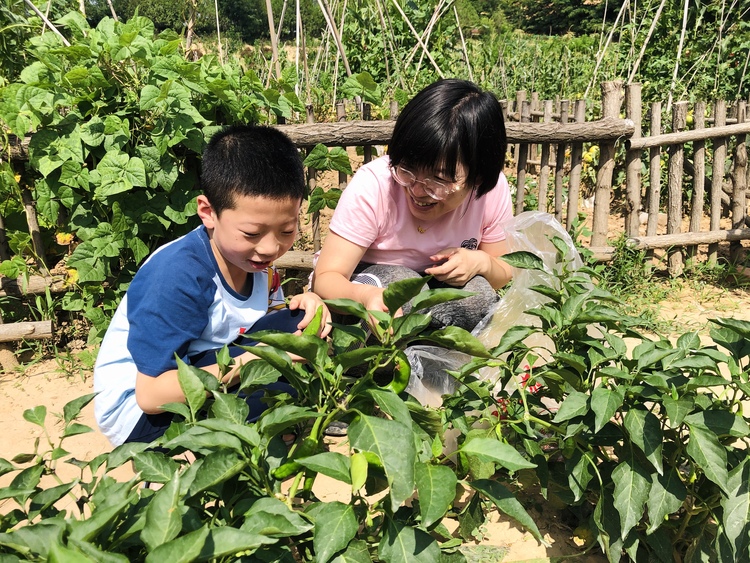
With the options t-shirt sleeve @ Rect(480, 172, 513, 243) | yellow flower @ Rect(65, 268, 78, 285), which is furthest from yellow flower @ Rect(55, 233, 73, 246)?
t-shirt sleeve @ Rect(480, 172, 513, 243)

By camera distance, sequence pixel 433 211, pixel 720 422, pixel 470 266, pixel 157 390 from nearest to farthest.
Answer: pixel 720 422 < pixel 157 390 < pixel 433 211 < pixel 470 266

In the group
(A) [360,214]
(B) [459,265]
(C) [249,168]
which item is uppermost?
(C) [249,168]

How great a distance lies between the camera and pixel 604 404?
1.26 metres

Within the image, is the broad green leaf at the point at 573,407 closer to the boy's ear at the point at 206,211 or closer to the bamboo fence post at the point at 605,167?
the boy's ear at the point at 206,211

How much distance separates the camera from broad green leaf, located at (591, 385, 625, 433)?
1234 mm

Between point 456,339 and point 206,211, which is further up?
point 206,211

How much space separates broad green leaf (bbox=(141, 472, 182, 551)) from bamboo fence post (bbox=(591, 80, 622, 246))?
12.1 ft

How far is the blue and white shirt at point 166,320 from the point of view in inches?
70.2

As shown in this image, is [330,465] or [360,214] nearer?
[330,465]

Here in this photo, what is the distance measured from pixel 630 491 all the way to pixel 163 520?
99 cm

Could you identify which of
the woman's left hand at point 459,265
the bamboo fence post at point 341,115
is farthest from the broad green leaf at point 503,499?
the bamboo fence post at point 341,115

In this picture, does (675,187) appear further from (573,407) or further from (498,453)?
(498,453)

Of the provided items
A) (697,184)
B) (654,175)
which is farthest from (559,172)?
(697,184)

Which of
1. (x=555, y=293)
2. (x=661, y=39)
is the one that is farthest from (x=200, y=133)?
(x=661, y=39)
